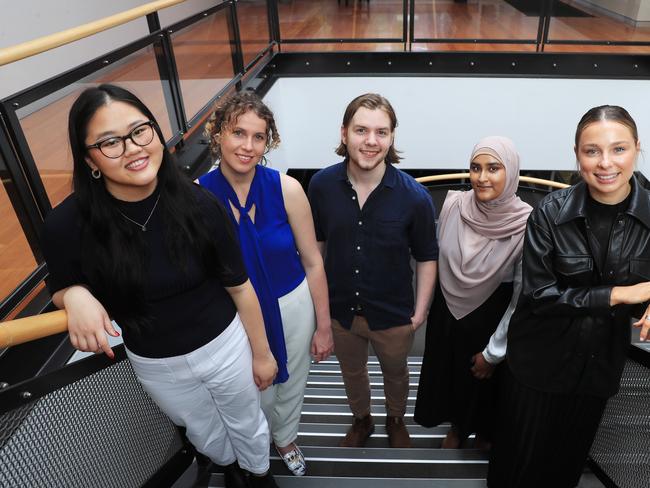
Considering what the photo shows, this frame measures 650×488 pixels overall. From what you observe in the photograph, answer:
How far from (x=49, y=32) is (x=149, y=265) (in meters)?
4.68

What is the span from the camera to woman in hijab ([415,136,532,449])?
177 centimetres

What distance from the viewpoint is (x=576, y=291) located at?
140 cm

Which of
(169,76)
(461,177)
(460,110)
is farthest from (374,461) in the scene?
(460,110)

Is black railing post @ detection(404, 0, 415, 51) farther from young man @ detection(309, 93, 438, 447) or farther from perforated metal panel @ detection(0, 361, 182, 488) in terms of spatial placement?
perforated metal panel @ detection(0, 361, 182, 488)

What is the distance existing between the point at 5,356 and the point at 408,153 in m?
4.84

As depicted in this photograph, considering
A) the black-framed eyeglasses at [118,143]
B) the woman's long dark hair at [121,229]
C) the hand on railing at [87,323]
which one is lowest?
the hand on railing at [87,323]

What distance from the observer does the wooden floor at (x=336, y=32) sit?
2.84 metres

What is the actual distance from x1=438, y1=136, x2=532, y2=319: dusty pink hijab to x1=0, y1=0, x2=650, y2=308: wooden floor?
1.63 meters

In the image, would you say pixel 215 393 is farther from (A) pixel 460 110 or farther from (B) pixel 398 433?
(A) pixel 460 110

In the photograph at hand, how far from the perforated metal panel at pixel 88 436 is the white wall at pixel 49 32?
332cm

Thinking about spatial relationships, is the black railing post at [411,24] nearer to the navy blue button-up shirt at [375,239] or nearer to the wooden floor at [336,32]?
the wooden floor at [336,32]

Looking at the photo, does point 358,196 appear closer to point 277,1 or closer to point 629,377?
point 629,377

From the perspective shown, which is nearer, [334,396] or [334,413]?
[334,413]

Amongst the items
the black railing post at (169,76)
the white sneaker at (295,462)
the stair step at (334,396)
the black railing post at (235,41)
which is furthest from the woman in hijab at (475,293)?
the black railing post at (235,41)
